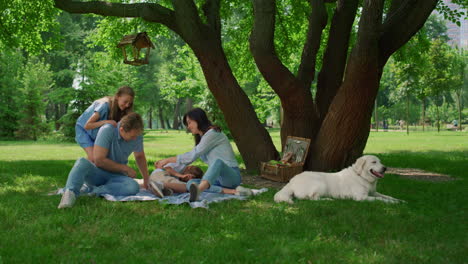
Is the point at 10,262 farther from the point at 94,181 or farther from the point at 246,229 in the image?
the point at 94,181

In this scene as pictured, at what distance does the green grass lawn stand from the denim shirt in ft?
2.49

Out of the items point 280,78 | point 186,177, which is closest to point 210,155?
point 186,177

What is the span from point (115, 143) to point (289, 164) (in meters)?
3.56

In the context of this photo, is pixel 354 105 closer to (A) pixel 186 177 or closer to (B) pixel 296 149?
(B) pixel 296 149

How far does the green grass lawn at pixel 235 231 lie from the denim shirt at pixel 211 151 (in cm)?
76

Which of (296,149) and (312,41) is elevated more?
(312,41)

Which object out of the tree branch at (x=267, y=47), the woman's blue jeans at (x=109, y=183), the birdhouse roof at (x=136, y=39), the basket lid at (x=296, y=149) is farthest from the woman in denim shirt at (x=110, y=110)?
the basket lid at (x=296, y=149)

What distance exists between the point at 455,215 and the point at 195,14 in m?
6.17

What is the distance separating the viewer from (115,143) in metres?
5.75

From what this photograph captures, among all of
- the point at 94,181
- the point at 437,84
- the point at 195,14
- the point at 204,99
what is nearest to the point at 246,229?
the point at 94,181

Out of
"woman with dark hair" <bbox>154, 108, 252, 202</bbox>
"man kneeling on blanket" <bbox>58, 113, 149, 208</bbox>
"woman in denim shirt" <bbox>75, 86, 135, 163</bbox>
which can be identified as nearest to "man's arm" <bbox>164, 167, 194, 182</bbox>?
"woman with dark hair" <bbox>154, 108, 252, 202</bbox>

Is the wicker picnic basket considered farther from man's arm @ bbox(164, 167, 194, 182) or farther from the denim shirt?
man's arm @ bbox(164, 167, 194, 182)

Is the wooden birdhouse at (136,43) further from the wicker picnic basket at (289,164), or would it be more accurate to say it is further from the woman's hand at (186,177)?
the wicker picnic basket at (289,164)

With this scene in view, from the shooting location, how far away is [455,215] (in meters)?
5.18
